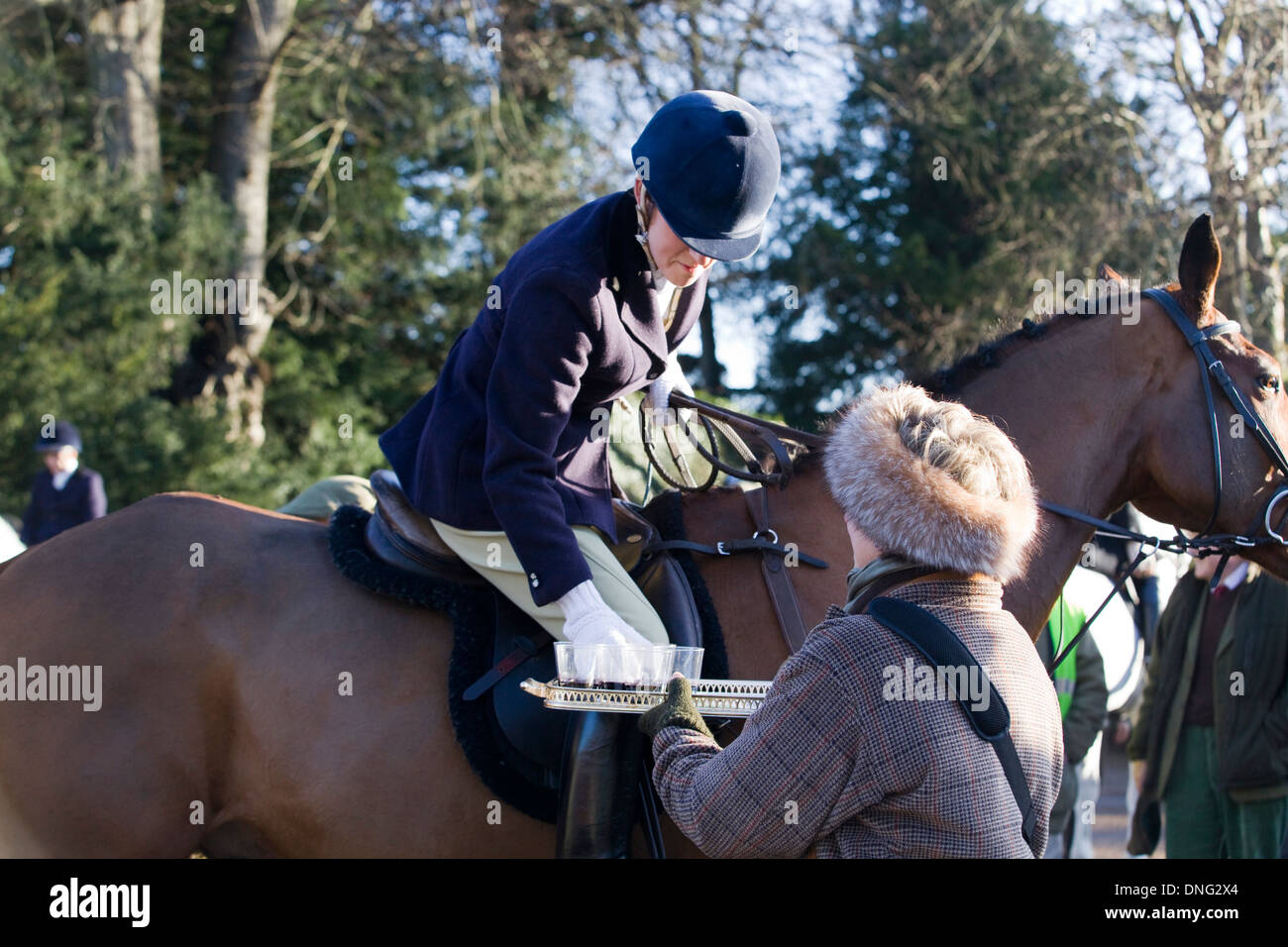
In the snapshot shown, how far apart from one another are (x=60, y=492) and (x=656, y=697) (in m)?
7.49

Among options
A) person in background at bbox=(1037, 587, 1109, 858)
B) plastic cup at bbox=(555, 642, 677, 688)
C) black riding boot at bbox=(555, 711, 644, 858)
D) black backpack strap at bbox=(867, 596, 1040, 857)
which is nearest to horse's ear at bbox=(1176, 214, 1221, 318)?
black backpack strap at bbox=(867, 596, 1040, 857)

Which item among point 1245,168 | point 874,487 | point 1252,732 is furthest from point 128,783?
point 1245,168

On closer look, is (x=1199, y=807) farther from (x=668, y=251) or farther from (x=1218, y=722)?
(x=668, y=251)

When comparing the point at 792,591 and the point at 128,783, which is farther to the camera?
the point at 792,591

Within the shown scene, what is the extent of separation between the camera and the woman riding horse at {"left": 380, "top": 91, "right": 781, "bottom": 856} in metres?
2.65

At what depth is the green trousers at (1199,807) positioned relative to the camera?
490cm

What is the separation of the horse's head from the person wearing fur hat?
129cm

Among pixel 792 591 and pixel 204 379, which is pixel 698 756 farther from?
pixel 204 379

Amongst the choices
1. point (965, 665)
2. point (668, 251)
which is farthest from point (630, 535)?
point (965, 665)

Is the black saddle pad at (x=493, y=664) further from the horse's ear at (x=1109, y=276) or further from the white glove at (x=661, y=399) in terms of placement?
the horse's ear at (x=1109, y=276)

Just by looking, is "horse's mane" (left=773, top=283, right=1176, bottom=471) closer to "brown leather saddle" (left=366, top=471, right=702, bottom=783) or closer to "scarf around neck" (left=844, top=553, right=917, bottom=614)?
"brown leather saddle" (left=366, top=471, right=702, bottom=783)

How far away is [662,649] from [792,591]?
2.06 ft

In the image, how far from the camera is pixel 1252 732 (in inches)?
185

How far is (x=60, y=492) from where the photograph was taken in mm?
8461
